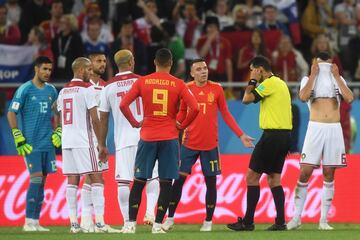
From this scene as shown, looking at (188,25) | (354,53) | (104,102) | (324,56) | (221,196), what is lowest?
(221,196)

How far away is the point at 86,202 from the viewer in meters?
19.0

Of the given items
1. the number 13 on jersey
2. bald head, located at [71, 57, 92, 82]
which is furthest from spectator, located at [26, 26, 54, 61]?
the number 13 on jersey

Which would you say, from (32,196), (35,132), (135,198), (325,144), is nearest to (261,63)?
(325,144)

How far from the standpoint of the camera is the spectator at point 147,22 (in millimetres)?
25828

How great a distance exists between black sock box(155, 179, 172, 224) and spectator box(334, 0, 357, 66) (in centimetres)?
1011

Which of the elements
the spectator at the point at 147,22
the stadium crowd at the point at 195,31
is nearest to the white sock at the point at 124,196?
the stadium crowd at the point at 195,31

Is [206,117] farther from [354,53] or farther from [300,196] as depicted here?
[354,53]

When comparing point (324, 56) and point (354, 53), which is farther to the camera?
point (354, 53)

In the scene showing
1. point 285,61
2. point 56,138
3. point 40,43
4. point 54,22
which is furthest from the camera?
point 54,22

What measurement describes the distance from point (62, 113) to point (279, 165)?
10.5 ft

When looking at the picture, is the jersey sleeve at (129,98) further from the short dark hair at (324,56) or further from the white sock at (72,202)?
the short dark hair at (324,56)

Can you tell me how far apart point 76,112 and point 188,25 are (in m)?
8.15

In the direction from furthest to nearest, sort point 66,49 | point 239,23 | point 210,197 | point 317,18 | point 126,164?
point 317,18, point 239,23, point 66,49, point 210,197, point 126,164

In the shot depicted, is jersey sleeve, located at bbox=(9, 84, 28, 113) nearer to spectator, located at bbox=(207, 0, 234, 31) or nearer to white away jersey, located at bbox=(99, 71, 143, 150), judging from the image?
white away jersey, located at bbox=(99, 71, 143, 150)
